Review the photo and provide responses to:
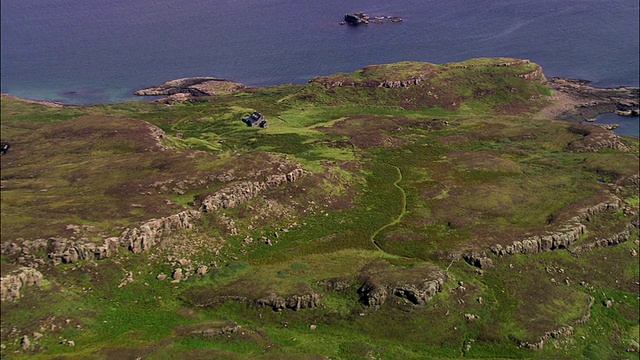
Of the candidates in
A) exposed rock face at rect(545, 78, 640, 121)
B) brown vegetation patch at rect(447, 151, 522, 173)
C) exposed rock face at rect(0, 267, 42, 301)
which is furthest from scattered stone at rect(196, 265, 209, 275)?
exposed rock face at rect(545, 78, 640, 121)

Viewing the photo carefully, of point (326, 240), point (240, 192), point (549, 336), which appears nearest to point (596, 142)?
point (549, 336)

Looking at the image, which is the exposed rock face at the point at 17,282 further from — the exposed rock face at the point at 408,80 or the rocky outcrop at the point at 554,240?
the exposed rock face at the point at 408,80

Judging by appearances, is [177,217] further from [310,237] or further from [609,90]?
[609,90]

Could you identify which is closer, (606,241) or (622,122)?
(606,241)

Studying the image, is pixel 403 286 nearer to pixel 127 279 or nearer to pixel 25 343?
pixel 127 279

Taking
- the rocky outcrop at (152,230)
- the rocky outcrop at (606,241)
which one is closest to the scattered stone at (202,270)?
the rocky outcrop at (152,230)

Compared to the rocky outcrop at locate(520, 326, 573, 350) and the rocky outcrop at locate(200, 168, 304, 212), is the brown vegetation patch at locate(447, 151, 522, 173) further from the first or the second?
the rocky outcrop at locate(520, 326, 573, 350)
